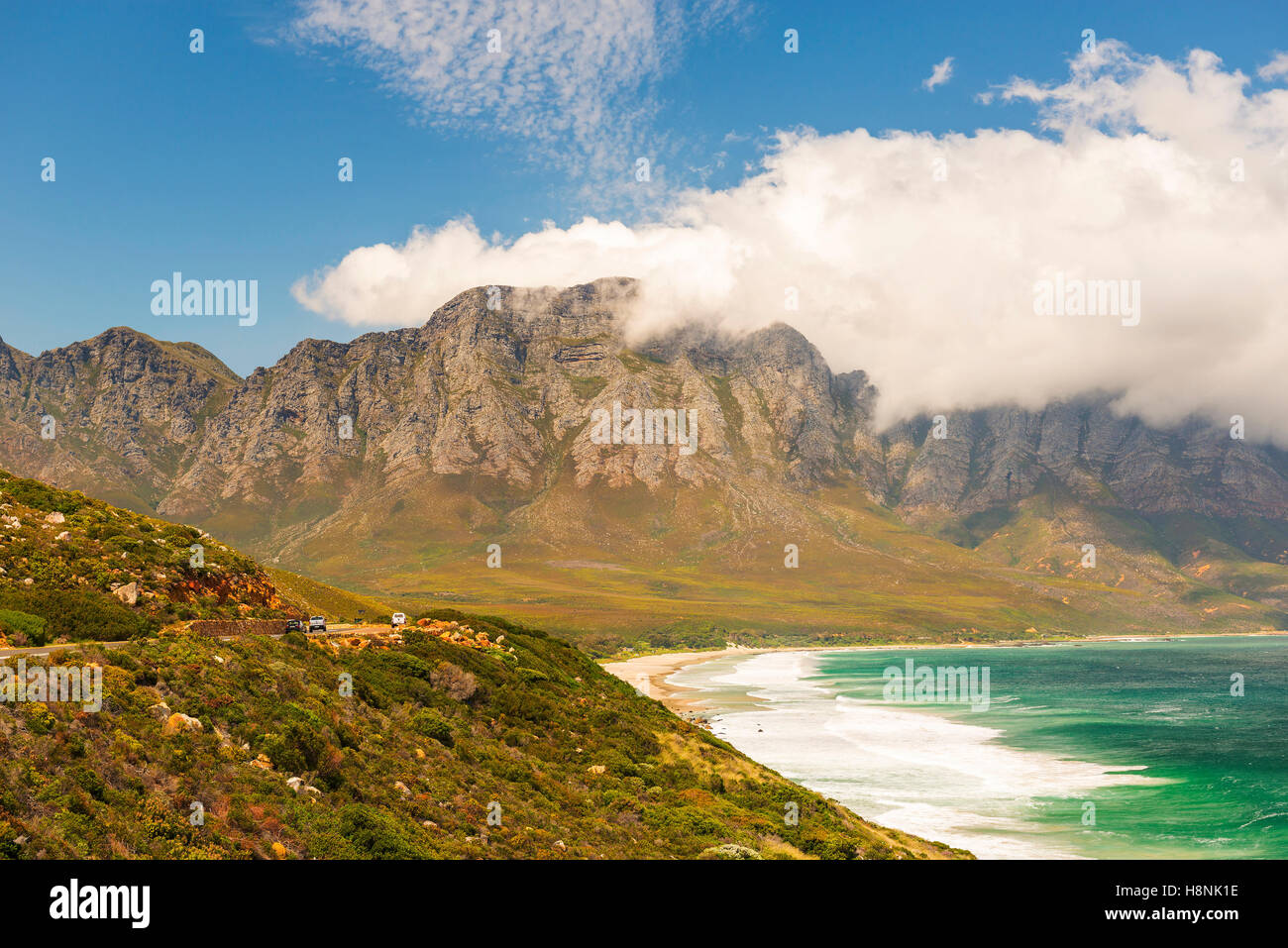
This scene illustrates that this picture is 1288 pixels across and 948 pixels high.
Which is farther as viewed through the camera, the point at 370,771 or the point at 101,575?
the point at 101,575

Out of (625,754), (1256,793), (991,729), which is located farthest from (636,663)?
(625,754)

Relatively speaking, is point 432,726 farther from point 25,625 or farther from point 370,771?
point 25,625

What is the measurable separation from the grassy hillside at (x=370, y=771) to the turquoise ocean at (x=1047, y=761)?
1654 centimetres

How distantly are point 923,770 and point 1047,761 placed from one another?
1519cm

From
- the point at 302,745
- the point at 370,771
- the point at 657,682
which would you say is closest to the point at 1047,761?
the point at 370,771

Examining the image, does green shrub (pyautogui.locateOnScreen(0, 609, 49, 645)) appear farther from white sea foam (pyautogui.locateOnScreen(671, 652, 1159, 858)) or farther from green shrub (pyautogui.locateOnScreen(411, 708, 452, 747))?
white sea foam (pyautogui.locateOnScreen(671, 652, 1159, 858))

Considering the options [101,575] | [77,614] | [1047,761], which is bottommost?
[1047,761]

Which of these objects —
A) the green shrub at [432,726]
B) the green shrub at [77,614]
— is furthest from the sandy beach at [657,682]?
the green shrub at [77,614]

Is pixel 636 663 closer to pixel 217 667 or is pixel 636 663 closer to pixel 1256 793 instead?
pixel 1256 793

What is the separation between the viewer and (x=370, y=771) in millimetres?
27203

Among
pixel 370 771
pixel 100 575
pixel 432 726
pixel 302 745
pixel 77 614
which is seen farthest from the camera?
pixel 100 575

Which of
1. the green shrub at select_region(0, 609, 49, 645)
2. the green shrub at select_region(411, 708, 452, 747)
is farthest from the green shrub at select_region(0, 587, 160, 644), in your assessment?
the green shrub at select_region(411, 708, 452, 747)

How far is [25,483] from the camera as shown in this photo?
1832 inches
